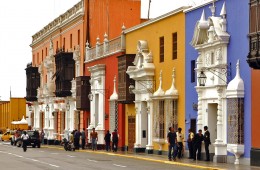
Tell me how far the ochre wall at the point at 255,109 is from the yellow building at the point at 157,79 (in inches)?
377

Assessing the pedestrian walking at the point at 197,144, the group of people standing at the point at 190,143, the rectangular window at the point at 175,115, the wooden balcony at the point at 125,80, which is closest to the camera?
the group of people standing at the point at 190,143

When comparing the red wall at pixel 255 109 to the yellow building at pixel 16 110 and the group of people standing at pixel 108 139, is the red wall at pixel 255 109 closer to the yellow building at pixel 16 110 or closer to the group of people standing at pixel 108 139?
the group of people standing at pixel 108 139

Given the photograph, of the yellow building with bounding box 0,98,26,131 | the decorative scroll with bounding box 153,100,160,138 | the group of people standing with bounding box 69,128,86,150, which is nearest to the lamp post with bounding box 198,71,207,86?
the decorative scroll with bounding box 153,100,160,138

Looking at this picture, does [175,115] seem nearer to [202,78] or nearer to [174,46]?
[174,46]

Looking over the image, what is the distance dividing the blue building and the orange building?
76.1ft

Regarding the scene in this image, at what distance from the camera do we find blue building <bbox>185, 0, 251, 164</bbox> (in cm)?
3575

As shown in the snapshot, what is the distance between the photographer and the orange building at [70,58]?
217 ft

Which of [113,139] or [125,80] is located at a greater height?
[125,80]

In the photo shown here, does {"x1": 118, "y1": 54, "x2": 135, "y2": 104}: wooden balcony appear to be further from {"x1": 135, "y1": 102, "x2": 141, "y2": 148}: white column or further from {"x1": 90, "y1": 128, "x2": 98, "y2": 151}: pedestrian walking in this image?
{"x1": 90, "y1": 128, "x2": 98, "y2": 151}: pedestrian walking

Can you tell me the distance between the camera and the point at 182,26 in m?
44.1

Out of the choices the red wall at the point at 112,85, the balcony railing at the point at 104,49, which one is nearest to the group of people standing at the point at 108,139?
the red wall at the point at 112,85

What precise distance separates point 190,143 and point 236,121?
5382 mm

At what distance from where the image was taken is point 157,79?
160 feet

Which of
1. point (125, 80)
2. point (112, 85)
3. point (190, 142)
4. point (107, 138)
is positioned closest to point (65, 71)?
point (112, 85)
